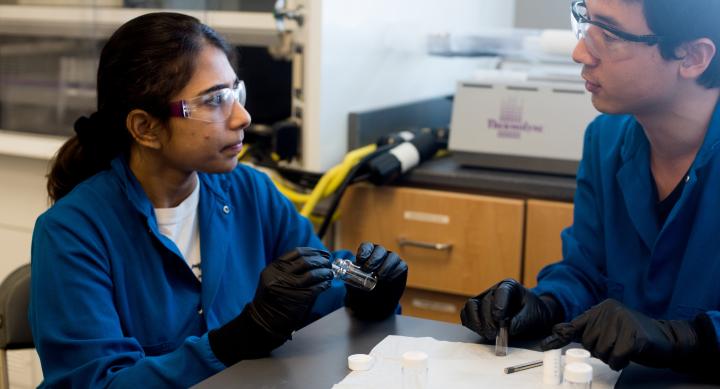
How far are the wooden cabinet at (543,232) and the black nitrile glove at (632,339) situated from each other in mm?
820

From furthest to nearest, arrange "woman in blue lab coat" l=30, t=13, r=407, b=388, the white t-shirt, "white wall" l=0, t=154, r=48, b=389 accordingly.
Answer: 1. "white wall" l=0, t=154, r=48, b=389
2. the white t-shirt
3. "woman in blue lab coat" l=30, t=13, r=407, b=388

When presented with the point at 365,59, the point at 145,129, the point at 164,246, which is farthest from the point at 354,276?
the point at 365,59

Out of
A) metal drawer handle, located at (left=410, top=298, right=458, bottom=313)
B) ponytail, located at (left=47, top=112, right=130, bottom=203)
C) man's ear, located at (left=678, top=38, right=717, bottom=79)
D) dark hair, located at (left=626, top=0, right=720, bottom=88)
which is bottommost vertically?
metal drawer handle, located at (left=410, top=298, right=458, bottom=313)

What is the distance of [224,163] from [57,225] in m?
0.29

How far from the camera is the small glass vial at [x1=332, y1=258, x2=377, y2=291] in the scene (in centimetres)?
141

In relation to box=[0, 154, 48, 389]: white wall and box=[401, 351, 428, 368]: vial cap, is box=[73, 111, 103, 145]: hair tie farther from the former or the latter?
box=[0, 154, 48, 389]: white wall

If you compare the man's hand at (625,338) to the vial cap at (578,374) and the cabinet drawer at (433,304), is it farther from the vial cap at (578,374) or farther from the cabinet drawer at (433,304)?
the cabinet drawer at (433,304)

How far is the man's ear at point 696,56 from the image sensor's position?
1439 millimetres

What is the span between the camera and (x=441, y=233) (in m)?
2.20

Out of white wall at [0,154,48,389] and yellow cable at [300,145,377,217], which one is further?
white wall at [0,154,48,389]

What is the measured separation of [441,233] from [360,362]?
40.7 inches

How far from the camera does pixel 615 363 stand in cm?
118

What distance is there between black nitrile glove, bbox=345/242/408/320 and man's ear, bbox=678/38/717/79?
1.86 feet

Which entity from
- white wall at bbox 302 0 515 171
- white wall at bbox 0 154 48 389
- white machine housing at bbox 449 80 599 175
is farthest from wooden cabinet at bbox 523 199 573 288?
white wall at bbox 0 154 48 389
